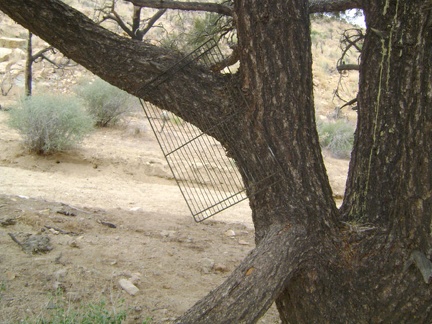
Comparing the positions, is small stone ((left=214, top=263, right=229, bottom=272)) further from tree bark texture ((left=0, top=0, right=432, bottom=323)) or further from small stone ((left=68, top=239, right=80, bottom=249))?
tree bark texture ((left=0, top=0, right=432, bottom=323))

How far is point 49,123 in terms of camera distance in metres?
10.2

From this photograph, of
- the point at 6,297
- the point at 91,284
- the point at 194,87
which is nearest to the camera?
the point at 194,87

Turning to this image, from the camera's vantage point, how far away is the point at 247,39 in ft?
9.30

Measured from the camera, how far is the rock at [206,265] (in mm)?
4641

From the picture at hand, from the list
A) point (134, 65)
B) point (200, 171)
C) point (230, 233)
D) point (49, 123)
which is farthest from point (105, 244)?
point (49, 123)

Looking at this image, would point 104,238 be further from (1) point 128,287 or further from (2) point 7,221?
(1) point 128,287

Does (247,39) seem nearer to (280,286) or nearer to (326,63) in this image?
(280,286)

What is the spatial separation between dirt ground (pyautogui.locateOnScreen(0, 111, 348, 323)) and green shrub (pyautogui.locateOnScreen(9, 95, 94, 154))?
443 mm

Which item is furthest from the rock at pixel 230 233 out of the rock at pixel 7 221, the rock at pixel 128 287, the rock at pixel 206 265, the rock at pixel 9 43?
the rock at pixel 9 43

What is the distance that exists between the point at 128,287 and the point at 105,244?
0.98 m

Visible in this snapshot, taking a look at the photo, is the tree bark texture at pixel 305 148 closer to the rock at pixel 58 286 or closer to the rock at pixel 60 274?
the rock at pixel 58 286

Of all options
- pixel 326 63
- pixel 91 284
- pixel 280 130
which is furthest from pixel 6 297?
pixel 326 63

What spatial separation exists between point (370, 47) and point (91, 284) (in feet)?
8.36

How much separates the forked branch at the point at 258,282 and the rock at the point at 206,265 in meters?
1.88
